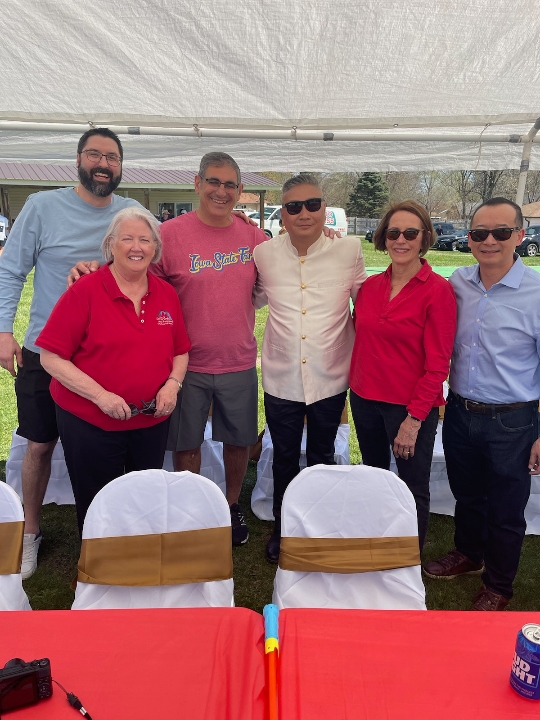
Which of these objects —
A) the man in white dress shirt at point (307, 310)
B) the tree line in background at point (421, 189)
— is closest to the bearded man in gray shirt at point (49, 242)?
the man in white dress shirt at point (307, 310)


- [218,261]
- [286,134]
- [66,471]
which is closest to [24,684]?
[218,261]

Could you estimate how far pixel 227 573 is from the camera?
6.08ft

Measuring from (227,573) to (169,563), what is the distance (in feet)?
0.68

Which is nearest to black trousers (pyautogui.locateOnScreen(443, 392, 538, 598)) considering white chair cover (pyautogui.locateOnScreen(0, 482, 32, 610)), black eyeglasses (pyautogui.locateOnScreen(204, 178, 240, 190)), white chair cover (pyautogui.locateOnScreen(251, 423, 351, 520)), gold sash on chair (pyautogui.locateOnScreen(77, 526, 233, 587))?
white chair cover (pyautogui.locateOnScreen(251, 423, 351, 520))

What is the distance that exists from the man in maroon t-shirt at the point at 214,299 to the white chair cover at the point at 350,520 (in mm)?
1000

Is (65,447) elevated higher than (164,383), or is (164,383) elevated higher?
(164,383)

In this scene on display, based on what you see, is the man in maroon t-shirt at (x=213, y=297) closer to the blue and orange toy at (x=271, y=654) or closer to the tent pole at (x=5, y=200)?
the blue and orange toy at (x=271, y=654)

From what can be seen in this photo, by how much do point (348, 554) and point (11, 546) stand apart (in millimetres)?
1183

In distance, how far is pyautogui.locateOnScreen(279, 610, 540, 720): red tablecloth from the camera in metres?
1.20

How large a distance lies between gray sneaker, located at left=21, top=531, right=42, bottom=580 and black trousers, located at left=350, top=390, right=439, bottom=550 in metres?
1.89

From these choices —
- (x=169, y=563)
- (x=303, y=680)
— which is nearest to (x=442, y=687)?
(x=303, y=680)

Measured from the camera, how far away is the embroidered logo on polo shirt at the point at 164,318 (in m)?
2.26

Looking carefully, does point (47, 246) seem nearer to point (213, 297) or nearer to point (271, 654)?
point (213, 297)

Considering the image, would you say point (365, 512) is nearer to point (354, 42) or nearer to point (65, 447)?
point (65, 447)
